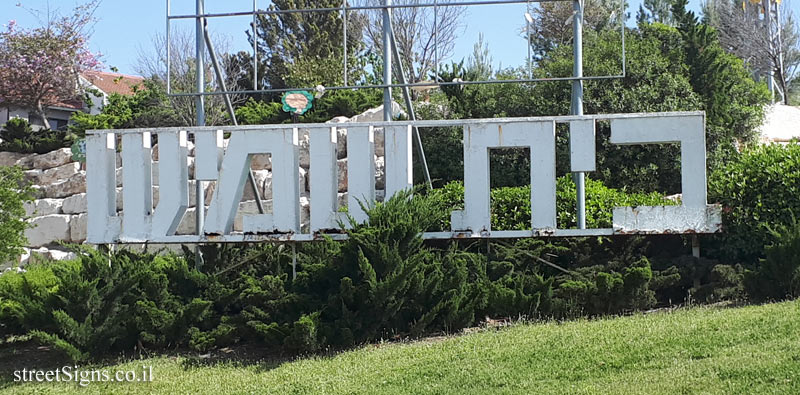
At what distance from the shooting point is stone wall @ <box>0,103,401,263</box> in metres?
18.2

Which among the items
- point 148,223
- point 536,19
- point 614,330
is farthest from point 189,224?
point 536,19

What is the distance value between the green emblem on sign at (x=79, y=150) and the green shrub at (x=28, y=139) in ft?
2.69

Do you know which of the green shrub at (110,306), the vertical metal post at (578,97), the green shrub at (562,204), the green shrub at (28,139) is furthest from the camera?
the green shrub at (28,139)

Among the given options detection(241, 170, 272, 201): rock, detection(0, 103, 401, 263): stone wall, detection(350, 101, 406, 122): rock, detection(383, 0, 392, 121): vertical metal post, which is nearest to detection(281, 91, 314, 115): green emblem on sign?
detection(0, 103, 401, 263): stone wall

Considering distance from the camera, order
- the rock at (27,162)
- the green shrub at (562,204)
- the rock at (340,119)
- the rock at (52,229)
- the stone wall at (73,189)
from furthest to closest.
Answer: the rock at (27,162) → the rock at (52,229) → the rock at (340,119) → the stone wall at (73,189) → the green shrub at (562,204)

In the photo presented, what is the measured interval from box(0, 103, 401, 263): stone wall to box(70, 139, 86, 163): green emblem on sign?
248 millimetres

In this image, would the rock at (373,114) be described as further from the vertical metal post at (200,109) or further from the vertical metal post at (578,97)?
the vertical metal post at (578,97)

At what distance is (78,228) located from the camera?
66.4ft

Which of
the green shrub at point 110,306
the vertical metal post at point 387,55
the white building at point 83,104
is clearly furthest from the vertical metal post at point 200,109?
the white building at point 83,104

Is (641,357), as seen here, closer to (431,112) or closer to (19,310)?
(19,310)

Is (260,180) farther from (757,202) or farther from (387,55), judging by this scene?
(757,202)

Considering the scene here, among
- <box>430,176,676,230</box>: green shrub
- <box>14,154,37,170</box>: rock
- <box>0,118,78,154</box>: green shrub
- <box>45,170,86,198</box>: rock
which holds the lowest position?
<box>430,176,676,230</box>: green shrub

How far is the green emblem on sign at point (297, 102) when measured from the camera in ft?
63.3

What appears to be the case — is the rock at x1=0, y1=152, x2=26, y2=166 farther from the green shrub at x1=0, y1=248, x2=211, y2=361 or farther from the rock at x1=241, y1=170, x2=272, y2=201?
the green shrub at x1=0, y1=248, x2=211, y2=361
